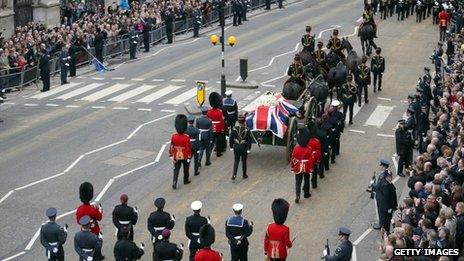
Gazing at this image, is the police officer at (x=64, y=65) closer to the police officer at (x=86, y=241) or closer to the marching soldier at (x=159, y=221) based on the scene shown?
the marching soldier at (x=159, y=221)

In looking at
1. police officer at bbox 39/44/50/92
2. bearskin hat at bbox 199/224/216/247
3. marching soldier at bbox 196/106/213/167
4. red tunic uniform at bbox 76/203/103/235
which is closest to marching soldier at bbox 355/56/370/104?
marching soldier at bbox 196/106/213/167

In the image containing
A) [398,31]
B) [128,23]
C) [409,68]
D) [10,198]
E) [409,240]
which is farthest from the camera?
[398,31]

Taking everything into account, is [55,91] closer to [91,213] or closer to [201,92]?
[201,92]

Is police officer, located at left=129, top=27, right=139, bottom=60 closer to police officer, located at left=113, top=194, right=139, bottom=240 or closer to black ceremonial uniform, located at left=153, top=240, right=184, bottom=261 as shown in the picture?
police officer, located at left=113, top=194, right=139, bottom=240

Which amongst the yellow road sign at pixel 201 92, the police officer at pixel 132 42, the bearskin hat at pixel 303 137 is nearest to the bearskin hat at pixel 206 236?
the bearskin hat at pixel 303 137

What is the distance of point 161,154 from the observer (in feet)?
83.5

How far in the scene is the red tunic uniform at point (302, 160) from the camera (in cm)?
2070

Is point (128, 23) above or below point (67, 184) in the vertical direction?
above

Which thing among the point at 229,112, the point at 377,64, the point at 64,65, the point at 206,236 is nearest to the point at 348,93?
the point at 229,112

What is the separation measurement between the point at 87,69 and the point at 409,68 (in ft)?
43.5

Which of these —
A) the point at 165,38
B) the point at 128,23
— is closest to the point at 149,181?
the point at 128,23

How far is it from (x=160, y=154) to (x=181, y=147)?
143 inches

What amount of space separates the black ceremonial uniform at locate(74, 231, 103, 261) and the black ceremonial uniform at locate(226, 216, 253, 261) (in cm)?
247

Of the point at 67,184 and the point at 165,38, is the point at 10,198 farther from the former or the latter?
the point at 165,38
